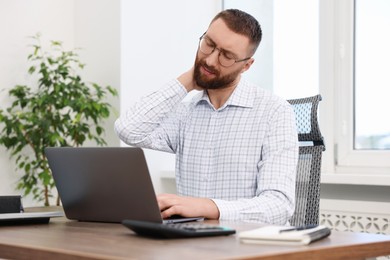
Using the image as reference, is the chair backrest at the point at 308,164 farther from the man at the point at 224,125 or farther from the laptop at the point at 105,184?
the laptop at the point at 105,184

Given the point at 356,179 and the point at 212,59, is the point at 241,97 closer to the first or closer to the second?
the point at 212,59

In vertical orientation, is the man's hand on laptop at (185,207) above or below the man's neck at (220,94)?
below

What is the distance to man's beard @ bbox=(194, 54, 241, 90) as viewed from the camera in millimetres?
2113

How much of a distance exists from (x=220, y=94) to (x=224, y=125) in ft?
0.34

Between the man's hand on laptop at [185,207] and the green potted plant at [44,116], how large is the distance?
6.28 ft

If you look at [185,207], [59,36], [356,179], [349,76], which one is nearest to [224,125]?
[185,207]

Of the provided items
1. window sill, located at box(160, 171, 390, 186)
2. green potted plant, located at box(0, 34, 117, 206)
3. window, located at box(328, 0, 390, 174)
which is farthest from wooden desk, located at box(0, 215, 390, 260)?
green potted plant, located at box(0, 34, 117, 206)

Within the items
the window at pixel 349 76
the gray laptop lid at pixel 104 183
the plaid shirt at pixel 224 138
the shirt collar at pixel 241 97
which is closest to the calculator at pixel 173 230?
the gray laptop lid at pixel 104 183

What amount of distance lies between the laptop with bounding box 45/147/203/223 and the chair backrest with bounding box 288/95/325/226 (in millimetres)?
557

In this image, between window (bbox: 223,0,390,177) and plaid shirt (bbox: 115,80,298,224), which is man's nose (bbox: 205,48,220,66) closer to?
plaid shirt (bbox: 115,80,298,224)

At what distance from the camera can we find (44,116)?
3.61m

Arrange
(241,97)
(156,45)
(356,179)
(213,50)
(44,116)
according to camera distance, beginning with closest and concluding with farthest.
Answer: (213,50) < (241,97) < (356,179) < (44,116) < (156,45)

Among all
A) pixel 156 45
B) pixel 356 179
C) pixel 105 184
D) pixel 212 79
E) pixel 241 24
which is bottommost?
pixel 356 179

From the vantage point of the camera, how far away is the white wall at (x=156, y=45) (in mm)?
3795
